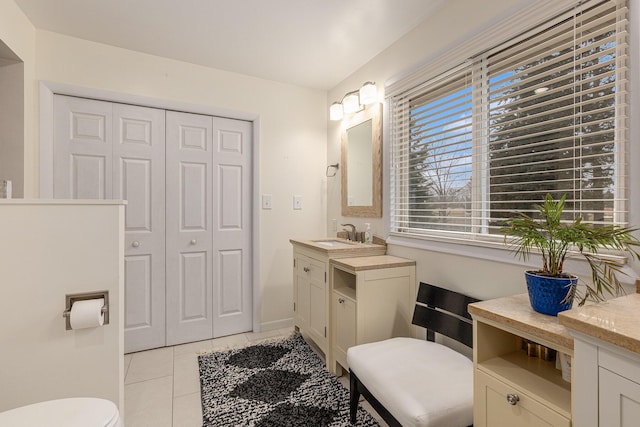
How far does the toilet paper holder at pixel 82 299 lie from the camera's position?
1.26 m

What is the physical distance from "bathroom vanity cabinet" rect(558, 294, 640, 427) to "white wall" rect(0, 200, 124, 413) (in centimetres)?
163

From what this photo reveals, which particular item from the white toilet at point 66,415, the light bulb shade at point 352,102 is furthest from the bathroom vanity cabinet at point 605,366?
the light bulb shade at point 352,102

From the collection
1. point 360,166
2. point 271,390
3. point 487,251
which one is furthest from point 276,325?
point 487,251

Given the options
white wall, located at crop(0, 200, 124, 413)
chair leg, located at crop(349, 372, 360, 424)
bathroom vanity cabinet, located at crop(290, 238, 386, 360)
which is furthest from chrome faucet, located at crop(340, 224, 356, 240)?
white wall, located at crop(0, 200, 124, 413)

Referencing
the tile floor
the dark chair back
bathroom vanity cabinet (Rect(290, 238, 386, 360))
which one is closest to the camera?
the dark chair back

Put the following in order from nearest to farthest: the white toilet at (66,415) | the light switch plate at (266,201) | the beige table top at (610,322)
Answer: the beige table top at (610,322) → the white toilet at (66,415) → the light switch plate at (266,201)

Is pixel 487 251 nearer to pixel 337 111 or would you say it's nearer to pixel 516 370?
pixel 516 370

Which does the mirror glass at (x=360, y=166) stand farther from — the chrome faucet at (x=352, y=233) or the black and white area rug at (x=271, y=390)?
the black and white area rug at (x=271, y=390)

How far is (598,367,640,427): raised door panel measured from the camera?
0.66 meters

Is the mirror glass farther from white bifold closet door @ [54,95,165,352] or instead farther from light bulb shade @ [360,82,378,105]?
white bifold closet door @ [54,95,165,352]

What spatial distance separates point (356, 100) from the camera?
2.54m

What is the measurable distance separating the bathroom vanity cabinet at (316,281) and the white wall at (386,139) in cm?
33

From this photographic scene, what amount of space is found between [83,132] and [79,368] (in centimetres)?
182

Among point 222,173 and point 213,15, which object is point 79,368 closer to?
point 222,173
